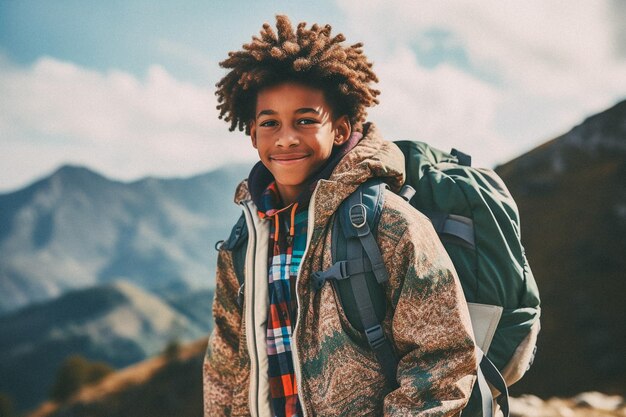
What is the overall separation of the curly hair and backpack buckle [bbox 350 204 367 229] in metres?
0.64

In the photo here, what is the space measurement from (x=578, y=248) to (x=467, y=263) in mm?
29380

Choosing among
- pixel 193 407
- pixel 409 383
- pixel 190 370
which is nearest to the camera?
pixel 409 383

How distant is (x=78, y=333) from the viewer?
144 meters

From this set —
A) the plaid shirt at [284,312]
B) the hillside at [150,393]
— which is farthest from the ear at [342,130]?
the hillside at [150,393]

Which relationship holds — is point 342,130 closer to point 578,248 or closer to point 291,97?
point 291,97

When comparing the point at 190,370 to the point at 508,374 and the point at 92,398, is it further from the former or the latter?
the point at 508,374

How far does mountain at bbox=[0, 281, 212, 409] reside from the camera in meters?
126

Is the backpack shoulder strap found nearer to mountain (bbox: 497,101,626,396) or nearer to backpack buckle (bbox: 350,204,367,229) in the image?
backpack buckle (bbox: 350,204,367,229)

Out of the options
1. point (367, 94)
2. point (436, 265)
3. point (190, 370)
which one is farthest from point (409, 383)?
point (190, 370)

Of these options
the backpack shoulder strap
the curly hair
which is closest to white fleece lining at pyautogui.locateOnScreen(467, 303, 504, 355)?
the backpack shoulder strap

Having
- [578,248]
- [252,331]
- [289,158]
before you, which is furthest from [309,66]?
[578,248]

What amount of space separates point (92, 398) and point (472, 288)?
47.8m

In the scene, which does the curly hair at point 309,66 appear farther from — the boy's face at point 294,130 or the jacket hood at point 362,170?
the jacket hood at point 362,170

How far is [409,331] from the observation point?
77.7 inches
